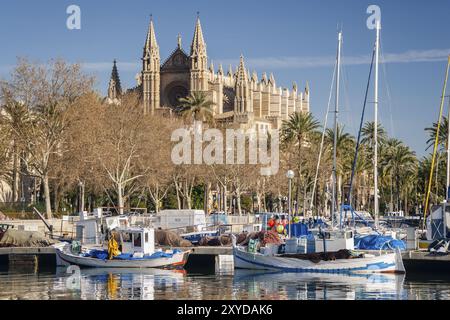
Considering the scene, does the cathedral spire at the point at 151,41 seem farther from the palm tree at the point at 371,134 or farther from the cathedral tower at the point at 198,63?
the palm tree at the point at 371,134

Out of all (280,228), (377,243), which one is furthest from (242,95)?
Answer: (377,243)

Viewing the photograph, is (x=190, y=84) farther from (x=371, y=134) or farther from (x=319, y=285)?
(x=319, y=285)

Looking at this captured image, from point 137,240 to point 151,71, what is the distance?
104166mm

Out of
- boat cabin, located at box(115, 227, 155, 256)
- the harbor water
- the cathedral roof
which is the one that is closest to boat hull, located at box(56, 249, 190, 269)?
the harbor water

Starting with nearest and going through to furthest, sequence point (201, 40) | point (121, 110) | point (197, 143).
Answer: point (121, 110) → point (197, 143) → point (201, 40)

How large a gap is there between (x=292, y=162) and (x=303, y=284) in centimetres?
6036

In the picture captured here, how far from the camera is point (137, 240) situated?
51500 mm

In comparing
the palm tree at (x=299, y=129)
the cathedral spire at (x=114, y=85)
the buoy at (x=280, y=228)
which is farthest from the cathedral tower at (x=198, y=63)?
the buoy at (x=280, y=228)

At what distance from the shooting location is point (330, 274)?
46469 millimetres

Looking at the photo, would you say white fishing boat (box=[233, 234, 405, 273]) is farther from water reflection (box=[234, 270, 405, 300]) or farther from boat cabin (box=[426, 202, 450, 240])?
boat cabin (box=[426, 202, 450, 240])

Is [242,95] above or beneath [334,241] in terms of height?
above

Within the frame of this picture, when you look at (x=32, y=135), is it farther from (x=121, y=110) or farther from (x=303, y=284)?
(x=303, y=284)

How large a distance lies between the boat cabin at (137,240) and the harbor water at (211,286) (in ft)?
6.82
